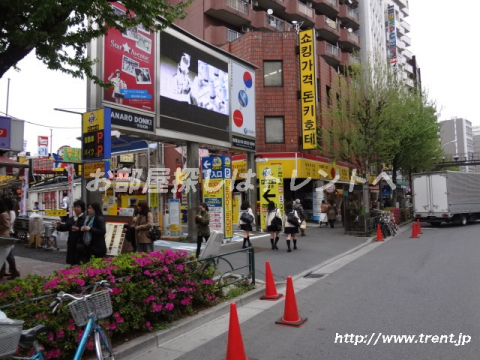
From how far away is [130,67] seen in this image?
1223 cm

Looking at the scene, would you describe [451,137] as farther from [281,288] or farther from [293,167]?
[281,288]

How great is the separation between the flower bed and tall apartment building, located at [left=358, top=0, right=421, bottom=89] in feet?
120

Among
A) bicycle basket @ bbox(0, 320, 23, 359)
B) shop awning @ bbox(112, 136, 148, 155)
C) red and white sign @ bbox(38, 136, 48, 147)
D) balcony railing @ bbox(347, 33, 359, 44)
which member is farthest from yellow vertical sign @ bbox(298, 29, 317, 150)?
red and white sign @ bbox(38, 136, 48, 147)

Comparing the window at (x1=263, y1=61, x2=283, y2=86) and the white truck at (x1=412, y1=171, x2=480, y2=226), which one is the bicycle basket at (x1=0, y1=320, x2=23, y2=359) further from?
the window at (x1=263, y1=61, x2=283, y2=86)

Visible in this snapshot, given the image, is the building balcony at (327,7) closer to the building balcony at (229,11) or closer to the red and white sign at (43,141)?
the building balcony at (229,11)

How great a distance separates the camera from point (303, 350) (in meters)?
4.59

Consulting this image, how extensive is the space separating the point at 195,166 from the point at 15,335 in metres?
12.4

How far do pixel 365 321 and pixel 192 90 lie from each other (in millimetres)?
11472

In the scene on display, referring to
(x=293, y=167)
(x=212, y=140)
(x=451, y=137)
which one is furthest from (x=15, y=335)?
(x=451, y=137)

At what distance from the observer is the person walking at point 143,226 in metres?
8.69

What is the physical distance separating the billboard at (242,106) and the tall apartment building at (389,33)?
23.2 m

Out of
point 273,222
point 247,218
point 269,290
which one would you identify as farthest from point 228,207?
point 269,290

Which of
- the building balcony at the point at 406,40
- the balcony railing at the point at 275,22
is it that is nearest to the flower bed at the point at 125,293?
the balcony railing at the point at 275,22

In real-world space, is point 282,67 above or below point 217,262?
above
